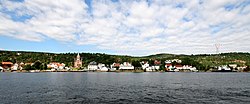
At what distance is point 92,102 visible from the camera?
39719mm

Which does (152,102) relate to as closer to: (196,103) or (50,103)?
(196,103)

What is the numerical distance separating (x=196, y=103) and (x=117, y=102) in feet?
42.1

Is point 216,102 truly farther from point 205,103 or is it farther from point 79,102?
point 79,102

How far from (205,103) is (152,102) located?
8489mm

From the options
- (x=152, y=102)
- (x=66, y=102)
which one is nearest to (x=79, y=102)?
(x=66, y=102)

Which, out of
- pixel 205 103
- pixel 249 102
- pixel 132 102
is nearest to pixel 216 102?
pixel 205 103

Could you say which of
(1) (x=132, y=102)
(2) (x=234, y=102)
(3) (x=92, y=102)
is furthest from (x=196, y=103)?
(3) (x=92, y=102)

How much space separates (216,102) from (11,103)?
33.1 metres

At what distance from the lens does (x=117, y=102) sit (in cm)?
3981

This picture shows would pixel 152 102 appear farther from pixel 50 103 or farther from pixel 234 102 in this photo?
pixel 50 103

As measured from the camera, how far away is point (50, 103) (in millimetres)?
38344

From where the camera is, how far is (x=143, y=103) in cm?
3881

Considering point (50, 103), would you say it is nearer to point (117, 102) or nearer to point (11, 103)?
point (11, 103)

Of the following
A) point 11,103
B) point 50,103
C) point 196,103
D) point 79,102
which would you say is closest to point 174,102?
point 196,103
